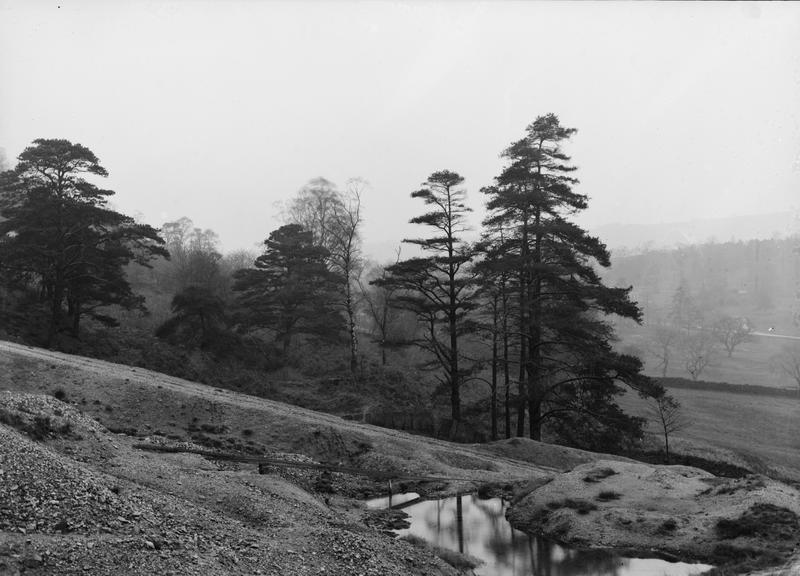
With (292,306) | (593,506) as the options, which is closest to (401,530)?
(593,506)

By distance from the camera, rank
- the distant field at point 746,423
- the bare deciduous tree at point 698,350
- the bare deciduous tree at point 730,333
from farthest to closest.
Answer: the bare deciduous tree at point 730,333 < the bare deciduous tree at point 698,350 < the distant field at point 746,423

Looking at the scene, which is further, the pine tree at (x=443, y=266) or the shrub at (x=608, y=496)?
the pine tree at (x=443, y=266)

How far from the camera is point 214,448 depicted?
1856 cm

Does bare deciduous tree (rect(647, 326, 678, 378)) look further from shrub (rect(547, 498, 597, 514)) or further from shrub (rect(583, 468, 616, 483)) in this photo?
shrub (rect(547, 498, 597, 514))

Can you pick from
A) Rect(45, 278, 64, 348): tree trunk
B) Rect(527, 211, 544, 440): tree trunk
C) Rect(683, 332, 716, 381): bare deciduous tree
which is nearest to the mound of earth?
Rect(527, 211, 544, 440): tree trunk

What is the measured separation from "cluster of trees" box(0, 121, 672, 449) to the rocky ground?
424cm

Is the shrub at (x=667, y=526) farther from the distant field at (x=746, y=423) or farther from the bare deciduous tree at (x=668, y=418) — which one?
the distant field at (x=746, y=423)

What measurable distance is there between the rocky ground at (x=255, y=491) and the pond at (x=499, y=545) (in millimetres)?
529

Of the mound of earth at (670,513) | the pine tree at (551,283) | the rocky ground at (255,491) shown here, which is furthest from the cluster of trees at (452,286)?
the mound of earth at (670,513)

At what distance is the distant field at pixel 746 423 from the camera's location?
115ft

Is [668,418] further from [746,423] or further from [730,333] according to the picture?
[730,333]

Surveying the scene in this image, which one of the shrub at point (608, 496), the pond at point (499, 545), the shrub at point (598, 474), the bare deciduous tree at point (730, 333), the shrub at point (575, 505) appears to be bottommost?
the pond at point (499, 545)

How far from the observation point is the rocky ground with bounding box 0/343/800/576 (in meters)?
9.95

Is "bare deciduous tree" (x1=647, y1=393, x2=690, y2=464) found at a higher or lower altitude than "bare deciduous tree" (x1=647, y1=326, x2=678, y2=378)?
lower
